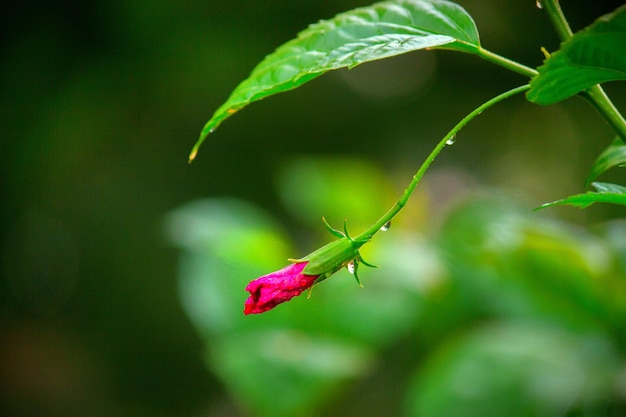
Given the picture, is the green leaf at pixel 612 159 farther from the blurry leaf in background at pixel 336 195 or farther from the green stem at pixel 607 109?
the blurry leaf in background at pixel 336 195

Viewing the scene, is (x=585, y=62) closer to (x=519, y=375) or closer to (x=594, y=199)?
(x=594, y=199)

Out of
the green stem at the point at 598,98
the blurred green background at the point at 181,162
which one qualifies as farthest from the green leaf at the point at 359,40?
the blurred green background at the point at 181,162

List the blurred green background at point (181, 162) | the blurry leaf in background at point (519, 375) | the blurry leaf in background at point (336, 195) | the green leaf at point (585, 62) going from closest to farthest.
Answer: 1. the green leaf at point (585, 62)
2. the blurry leaf in background at point (519, 375)
3. the blurry leaf in background at point (336, 195)
4. the blurred green background at point (181, 162)

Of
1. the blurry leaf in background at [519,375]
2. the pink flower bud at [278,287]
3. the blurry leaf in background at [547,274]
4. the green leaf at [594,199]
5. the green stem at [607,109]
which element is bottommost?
the blurry leaf in background at [519,375]

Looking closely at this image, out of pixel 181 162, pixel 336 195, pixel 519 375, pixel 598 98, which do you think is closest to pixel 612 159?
pixel 598 98

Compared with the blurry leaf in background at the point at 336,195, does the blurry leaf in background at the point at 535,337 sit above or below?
below

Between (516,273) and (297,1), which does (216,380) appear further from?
(516,273)

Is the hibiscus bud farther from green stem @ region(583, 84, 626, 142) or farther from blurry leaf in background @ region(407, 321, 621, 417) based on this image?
blurry leaf in background @ region(407, 321, 621, 417)
